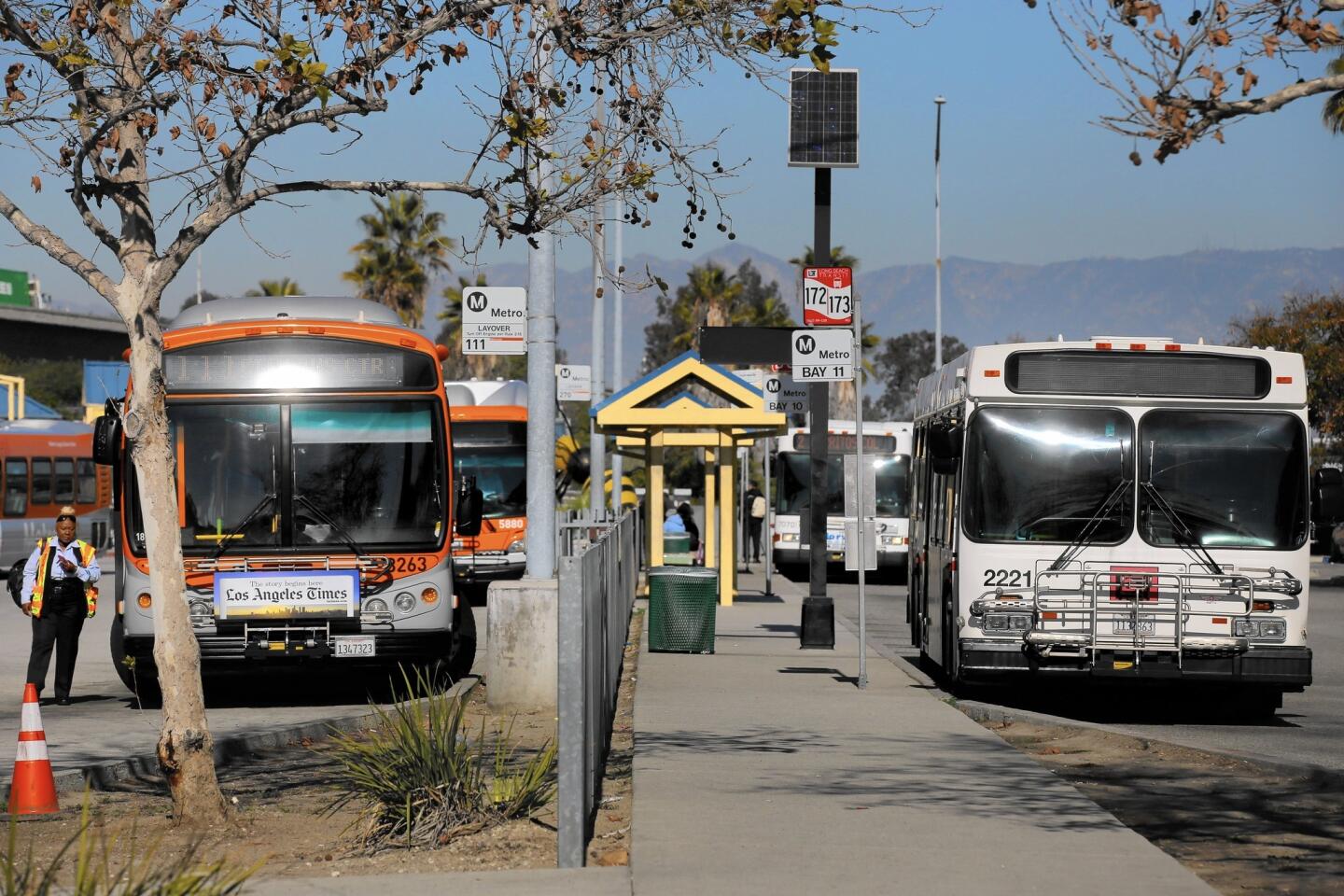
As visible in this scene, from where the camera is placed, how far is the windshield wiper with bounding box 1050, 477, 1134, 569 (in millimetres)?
13844

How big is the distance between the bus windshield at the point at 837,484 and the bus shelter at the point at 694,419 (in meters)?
5.77

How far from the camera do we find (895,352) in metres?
147

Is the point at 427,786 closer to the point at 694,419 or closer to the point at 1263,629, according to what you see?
the point at 1263,629

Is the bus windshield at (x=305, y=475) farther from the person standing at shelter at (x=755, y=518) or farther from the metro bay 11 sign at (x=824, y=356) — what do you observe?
the person standing at shelter at (x=755, y=518)

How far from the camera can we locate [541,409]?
14.1 meters

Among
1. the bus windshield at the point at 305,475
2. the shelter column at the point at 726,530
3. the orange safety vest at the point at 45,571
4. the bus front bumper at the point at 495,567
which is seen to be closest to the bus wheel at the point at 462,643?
the bus windshield at the point at 305,475

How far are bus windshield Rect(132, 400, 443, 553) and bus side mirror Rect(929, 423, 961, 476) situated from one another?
3999 mm

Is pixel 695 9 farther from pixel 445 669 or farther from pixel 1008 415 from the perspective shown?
pixel 445 669

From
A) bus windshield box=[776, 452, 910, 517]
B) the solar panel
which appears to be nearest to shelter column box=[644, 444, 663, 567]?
bus windshield box=[776, 452, 910, 517]

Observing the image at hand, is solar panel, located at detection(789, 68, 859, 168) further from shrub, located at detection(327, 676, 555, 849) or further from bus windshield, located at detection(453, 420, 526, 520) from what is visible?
bus windshield, located at detection(453, 420, 526, 520)

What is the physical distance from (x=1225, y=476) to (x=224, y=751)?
24.6 feet

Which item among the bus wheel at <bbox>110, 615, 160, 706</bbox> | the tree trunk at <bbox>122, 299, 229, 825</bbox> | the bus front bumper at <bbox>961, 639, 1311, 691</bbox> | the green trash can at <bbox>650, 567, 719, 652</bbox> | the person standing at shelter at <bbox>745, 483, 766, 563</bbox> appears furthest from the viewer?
the person standing at shelter at <bbox>745, 483, 766, 563</bbox>

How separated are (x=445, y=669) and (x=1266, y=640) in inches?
265

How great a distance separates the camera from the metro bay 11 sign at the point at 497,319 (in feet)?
47.6
